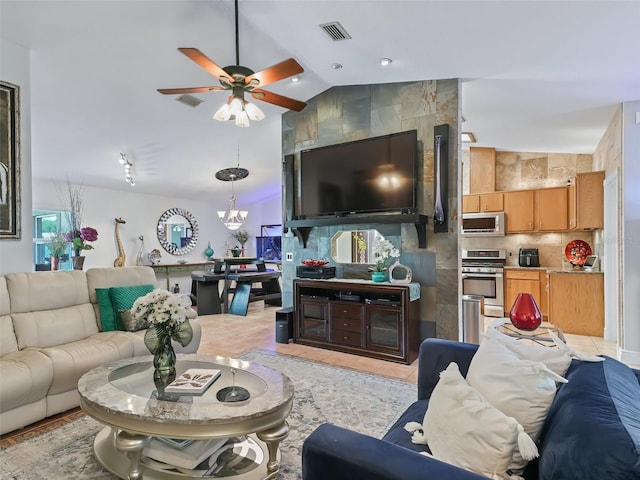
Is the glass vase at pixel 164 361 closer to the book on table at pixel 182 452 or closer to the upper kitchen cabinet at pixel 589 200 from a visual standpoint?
the book on table at pixel 182 452

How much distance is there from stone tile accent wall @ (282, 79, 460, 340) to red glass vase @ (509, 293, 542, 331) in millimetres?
1349

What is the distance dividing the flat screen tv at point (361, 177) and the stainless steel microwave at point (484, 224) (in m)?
2.53

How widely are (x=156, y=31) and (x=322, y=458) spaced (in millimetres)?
3684

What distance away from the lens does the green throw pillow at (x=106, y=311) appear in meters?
3.34

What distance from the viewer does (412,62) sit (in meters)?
3.56

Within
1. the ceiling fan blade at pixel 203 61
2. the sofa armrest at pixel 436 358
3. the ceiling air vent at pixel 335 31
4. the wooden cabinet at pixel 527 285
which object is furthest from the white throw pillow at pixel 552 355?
the wooden cabinet at pixel 527 285

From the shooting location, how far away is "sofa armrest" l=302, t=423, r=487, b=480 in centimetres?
97

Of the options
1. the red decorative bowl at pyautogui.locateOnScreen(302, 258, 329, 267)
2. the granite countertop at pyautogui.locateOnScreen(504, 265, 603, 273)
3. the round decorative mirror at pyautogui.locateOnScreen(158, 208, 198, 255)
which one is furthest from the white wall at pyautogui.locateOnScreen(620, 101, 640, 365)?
the round decorative mirror at pyautogui.locateOnScreen(158, 208, 198, 255)

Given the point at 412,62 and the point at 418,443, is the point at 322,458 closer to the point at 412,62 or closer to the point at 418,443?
the point at 418,443

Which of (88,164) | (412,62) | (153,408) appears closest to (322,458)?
(153,408)

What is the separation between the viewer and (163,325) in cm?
218

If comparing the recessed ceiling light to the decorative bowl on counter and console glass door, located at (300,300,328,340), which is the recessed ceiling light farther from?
console glass door, located at (300,300,328,340)

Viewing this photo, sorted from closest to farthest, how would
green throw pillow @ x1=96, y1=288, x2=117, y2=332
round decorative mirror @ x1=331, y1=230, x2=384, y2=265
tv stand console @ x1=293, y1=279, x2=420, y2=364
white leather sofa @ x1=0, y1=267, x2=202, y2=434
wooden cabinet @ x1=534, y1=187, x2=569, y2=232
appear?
1. white leather sofa @ x1=0, y1=267, x2=202, y2=434
2. green throw pillow @ x1=96, y1=288, x2=117, y2=332
3. tv stand console @ x1=293, y1=279, x2=420, y2=364
4. round decorative mirror @ x1=331, y1=230, x2=384, y2=265
5. wooden cabinet @ x1=534, y1=187, x2=569, y2=232

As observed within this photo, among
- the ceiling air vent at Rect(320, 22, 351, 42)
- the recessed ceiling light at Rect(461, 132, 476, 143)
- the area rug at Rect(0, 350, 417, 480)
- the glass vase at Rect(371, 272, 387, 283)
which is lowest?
the area rug at Rect(0, 350, 417, 480)
